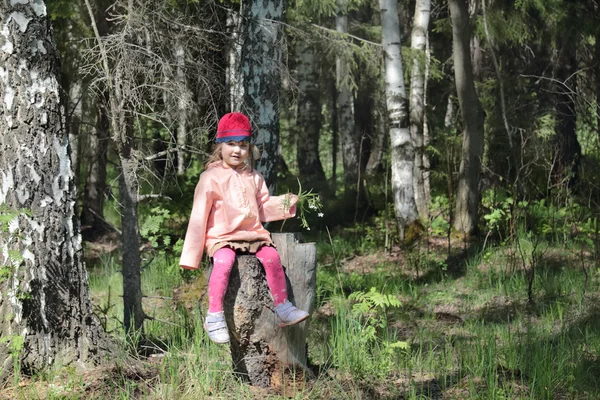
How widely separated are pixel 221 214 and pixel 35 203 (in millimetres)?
1272

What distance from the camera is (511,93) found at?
14.5m

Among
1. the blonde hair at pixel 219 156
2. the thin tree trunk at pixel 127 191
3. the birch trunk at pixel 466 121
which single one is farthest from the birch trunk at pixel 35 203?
the birch trunk at pixel 466 121

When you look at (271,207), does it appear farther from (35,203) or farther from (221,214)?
(35,203)

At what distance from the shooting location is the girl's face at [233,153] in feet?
16.2

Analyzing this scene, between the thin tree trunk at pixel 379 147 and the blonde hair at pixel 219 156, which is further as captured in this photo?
the thin tree trunk at pixel 379 147

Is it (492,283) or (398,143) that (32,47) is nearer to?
(492,283)

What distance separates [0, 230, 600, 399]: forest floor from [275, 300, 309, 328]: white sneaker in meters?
0.44

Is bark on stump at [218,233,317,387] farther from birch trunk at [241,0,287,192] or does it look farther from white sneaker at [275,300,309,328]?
birch trunk at [241,0,287,192]

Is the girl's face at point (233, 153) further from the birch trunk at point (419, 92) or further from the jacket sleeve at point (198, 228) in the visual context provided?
the birch trunk at point (419, 92)

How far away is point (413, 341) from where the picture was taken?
22.1 feet

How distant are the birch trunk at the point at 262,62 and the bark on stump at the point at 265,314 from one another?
2547 mm

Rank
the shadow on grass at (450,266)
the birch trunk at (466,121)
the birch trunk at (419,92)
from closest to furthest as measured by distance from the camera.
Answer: the shadow on grass at (450,266)
the birch trunk at (466,121)
the birch trunk at (419,92)

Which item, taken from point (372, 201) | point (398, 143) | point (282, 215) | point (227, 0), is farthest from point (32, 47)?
point (372, 201)

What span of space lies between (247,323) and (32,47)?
7.70 feet
